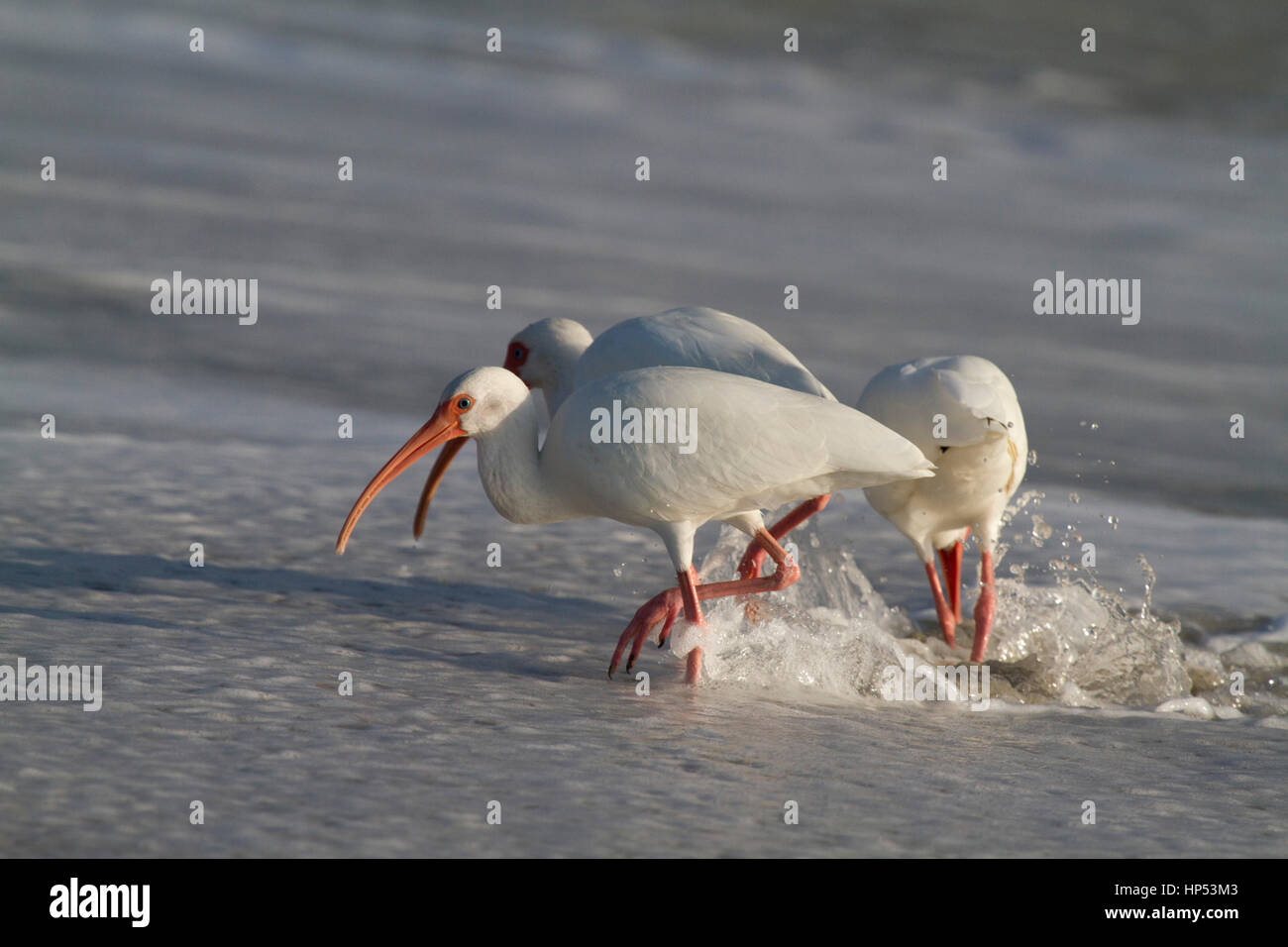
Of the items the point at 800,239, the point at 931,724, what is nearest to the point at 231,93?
the point at 800,239

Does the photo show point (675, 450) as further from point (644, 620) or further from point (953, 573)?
point (953, 573)

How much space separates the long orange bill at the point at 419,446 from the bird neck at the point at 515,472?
11cm

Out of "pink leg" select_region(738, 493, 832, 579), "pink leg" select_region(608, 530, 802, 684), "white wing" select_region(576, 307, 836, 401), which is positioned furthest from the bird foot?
"white wing" select_region(576, 307, 836, 401)

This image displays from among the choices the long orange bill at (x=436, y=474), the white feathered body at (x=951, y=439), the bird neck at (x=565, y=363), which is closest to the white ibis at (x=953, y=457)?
the white feathered body at (x=951, y=439)

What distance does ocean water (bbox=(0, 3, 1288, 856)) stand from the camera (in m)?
4.05

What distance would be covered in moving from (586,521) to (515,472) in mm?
2390

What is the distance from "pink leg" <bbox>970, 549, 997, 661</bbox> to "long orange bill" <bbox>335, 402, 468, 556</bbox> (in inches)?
86.3

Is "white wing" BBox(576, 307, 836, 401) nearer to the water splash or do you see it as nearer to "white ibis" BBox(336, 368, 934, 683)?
"white ibis" BBox(336, 368, 934, 683)
